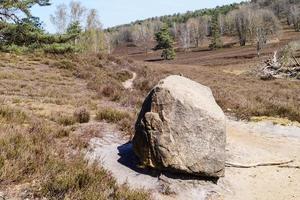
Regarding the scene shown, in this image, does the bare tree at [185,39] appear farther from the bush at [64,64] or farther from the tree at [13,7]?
the tree at [13,7]

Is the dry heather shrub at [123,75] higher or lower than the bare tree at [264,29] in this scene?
lower

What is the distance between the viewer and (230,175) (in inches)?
351

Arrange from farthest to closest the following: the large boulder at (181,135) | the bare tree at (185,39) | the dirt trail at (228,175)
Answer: the bare tree at (185,39) < the large boulder at (181,135) < the dirt trail at (228,175)

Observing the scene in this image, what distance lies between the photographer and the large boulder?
8195 mm

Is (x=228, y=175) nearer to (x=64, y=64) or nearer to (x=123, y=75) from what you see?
(x=123, y=75)

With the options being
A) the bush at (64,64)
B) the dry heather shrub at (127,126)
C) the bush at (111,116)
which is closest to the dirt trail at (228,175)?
the dry heather shrub at (127,126)

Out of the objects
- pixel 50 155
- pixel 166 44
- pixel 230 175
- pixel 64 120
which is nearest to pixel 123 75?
pixel 64 120

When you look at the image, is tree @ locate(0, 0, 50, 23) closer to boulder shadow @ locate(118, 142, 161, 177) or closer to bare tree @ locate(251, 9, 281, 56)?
boulder shadow @ locate(118, 142, 161, 177)

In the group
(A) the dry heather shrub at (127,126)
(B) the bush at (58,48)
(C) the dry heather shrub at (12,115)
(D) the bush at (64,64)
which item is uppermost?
(B) the bush at (58,48)

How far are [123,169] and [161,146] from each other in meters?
0.98

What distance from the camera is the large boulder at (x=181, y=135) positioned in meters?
8.20

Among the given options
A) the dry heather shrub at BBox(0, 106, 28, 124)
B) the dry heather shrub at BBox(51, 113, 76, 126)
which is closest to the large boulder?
the dry heather shrub at BBox(51, 113, 76, 126)

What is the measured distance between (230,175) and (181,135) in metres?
1.60

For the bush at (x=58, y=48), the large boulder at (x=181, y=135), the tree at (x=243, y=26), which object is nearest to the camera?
the large boulder at (x=181, y=135)
